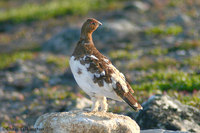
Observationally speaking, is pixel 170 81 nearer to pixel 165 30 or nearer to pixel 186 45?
pixel 186 45

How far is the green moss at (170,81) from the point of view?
12.2 m

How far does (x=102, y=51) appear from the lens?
21.5 metres

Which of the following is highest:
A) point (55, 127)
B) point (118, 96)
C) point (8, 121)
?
point (118, 96)

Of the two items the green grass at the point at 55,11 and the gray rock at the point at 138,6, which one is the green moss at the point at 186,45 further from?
the green grass at the point at 55,11

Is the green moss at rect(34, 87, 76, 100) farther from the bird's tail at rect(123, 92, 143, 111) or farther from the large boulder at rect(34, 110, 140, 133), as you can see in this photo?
the bird's tail at rect(123, 92, 143, 111)


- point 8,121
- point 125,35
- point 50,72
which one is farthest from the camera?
point 125,35

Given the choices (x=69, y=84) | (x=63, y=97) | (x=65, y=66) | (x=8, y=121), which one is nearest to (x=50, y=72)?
(x=65, y=66)

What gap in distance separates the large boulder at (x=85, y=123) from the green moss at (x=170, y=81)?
17.9 feet

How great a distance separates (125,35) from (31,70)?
762 cm

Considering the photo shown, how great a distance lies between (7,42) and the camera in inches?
1104

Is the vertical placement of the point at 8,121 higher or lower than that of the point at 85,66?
lower

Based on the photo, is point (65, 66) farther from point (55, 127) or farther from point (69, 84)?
point (55, 127)

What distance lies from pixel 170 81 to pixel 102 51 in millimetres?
8721

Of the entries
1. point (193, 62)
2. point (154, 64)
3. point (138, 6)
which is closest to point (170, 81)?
point (193, 62)
